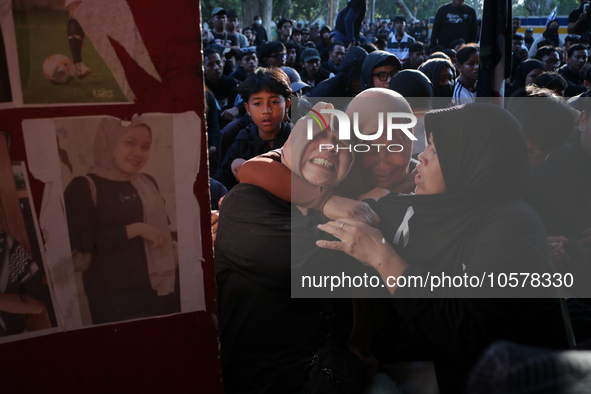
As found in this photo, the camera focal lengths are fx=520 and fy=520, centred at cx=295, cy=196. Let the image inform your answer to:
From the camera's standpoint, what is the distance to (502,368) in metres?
0.62

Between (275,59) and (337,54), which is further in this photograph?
(337,54)

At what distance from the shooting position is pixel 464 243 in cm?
152

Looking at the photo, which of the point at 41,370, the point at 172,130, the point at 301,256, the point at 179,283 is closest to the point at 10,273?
the point at 41,370

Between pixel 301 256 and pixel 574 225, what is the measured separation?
1158 mm

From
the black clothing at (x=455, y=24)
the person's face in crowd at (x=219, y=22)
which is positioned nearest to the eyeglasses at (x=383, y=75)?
the black clothing at (x=455, y=24)

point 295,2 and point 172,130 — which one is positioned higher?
point 295,2

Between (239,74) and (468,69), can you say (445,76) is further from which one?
(239,74)

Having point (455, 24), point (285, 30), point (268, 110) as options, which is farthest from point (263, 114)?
point (285, 30)

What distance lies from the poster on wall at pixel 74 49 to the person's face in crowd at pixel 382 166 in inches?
34.4

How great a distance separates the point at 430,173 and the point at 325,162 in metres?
0.36

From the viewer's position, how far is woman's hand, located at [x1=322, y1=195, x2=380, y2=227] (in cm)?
163

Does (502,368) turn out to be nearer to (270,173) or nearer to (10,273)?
(10,273)

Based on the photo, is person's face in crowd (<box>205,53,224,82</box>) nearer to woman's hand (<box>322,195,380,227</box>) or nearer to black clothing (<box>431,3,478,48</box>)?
black clothing (<box>431,3,478,48</box>)

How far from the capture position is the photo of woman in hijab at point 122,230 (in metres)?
1.25
